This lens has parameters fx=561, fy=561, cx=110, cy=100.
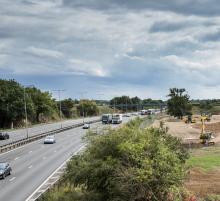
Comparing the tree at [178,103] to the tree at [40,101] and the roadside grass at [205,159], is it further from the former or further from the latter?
the roadside grass at [205,159]

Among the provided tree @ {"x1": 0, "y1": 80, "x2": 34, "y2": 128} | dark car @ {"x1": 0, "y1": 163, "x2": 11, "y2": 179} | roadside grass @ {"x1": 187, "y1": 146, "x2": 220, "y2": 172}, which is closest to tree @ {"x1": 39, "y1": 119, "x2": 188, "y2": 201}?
dark car @ {"x1": 0, "y1": 163, "x2": 11, "y2": 179}

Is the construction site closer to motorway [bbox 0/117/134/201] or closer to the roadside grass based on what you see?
the roadside grass

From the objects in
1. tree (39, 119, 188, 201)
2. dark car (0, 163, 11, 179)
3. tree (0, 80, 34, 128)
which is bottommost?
dark car (0, 163, 11, 179)

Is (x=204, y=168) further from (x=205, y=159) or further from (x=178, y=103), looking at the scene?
(x=178, y=103)

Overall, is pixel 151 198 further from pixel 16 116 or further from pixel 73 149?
→ pixel 16 116

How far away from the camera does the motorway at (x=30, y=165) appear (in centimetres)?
4409

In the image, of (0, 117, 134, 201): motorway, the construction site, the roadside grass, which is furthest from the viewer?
the roadside grass

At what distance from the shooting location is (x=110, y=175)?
1200 inches

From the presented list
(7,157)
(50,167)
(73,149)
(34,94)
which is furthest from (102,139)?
(34,94)

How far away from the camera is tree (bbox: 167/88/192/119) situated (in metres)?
189

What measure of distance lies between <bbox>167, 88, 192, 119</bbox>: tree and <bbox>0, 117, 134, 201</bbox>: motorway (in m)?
94.8

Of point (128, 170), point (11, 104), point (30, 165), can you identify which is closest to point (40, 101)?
point (11, 104)

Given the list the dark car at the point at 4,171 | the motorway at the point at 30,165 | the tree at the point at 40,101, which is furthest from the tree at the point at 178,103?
the dark car at the point at 4,171

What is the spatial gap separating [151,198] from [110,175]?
9.33ft
